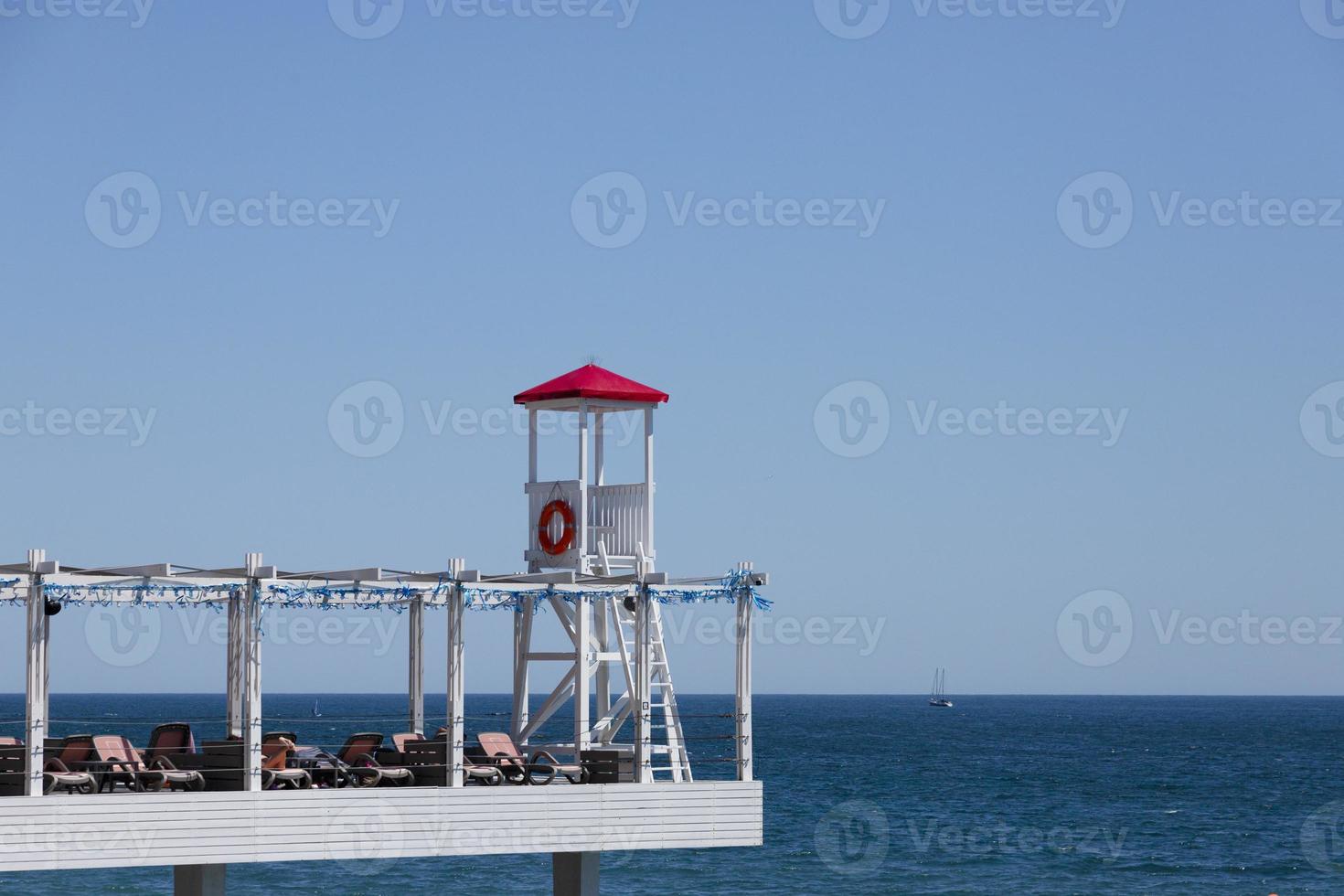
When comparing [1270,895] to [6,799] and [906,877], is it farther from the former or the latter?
[6,799]

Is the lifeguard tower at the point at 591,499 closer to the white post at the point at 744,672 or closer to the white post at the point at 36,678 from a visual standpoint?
the white post at the point at 744,672

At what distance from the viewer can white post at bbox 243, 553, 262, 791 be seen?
60.8ft

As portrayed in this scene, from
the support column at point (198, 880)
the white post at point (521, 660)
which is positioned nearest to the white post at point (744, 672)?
the white post at point (521, 660)

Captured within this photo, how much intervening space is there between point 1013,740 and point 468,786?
350ft

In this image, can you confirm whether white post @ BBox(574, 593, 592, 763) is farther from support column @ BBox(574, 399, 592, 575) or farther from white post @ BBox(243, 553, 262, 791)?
white post @ BBox(243, 553, 262, 791)

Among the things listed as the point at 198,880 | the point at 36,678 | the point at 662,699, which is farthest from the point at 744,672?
the point at 36,678

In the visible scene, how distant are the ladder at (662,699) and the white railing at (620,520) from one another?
835 millimetres

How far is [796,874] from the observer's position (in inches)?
2089

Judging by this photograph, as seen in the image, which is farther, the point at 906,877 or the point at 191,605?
the point at 906,877

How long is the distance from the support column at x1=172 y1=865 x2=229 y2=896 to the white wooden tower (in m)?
3.99

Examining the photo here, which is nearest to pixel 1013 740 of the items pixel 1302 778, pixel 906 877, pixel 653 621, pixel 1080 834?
pixel 1302 778

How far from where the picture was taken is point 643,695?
69.9ft

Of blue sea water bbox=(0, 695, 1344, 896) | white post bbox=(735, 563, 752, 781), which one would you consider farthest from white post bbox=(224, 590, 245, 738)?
white post bbox=(735, 563, 752, 781)

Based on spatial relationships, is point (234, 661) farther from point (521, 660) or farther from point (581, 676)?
point (581, 676)
